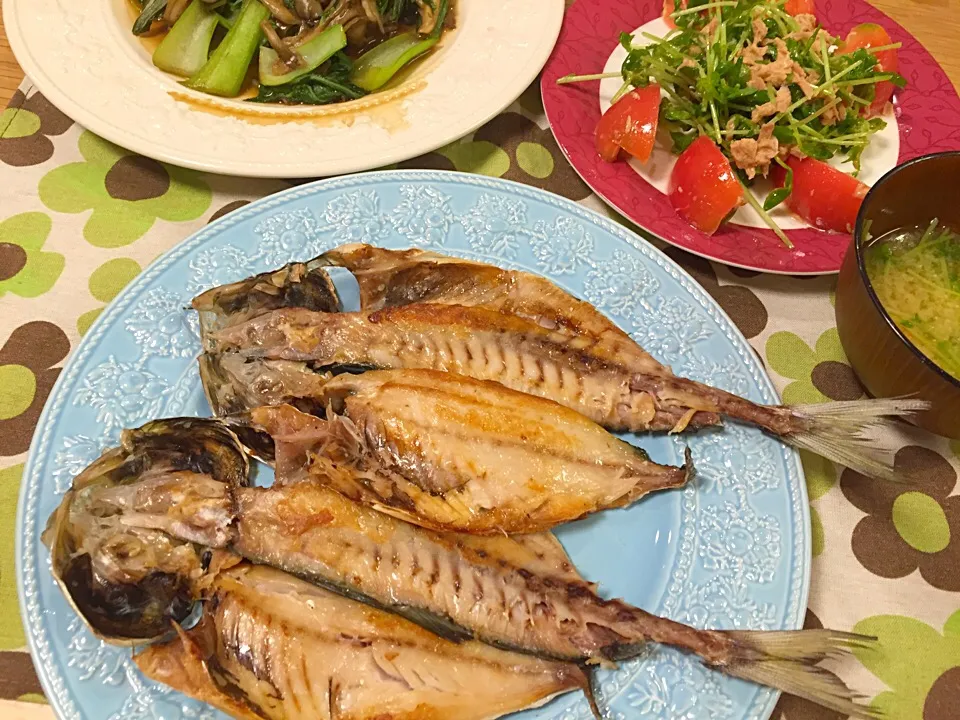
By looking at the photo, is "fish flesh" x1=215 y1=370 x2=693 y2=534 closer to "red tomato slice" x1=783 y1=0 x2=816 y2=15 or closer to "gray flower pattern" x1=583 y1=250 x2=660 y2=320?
"gray flower pattern" x1=583 y1=250 x2=660 y2=320

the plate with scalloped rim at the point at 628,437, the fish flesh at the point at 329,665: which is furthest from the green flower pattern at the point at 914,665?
the fish flesh at the point at 329,665

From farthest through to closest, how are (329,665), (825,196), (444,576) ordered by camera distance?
(825,196), (444,576), (329,665)

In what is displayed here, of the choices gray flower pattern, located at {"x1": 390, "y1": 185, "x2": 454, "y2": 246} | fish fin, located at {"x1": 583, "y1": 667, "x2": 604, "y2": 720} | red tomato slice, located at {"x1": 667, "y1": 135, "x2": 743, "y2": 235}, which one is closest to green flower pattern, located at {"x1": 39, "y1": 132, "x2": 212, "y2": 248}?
gray flower pattern, located at {"x1": 390, "y1": 185, "x2": 454, "y2": 246}

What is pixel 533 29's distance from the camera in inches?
112

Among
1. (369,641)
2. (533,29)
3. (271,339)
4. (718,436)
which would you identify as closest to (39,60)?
(271,339)

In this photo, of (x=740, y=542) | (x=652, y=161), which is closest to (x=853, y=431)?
(x=740, y=542)

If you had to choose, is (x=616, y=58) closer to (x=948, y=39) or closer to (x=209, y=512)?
(x=948, y=39)

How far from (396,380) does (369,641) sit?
0.64 meters

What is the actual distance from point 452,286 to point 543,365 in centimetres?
38

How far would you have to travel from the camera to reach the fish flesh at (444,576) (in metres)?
1.56

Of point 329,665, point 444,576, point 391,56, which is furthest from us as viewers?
point 391,56

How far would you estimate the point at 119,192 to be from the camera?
2.52 meters

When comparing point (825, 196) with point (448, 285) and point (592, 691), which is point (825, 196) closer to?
point (448, 285)

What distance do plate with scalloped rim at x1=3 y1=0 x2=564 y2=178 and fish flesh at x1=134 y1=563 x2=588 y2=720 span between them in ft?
4.78
